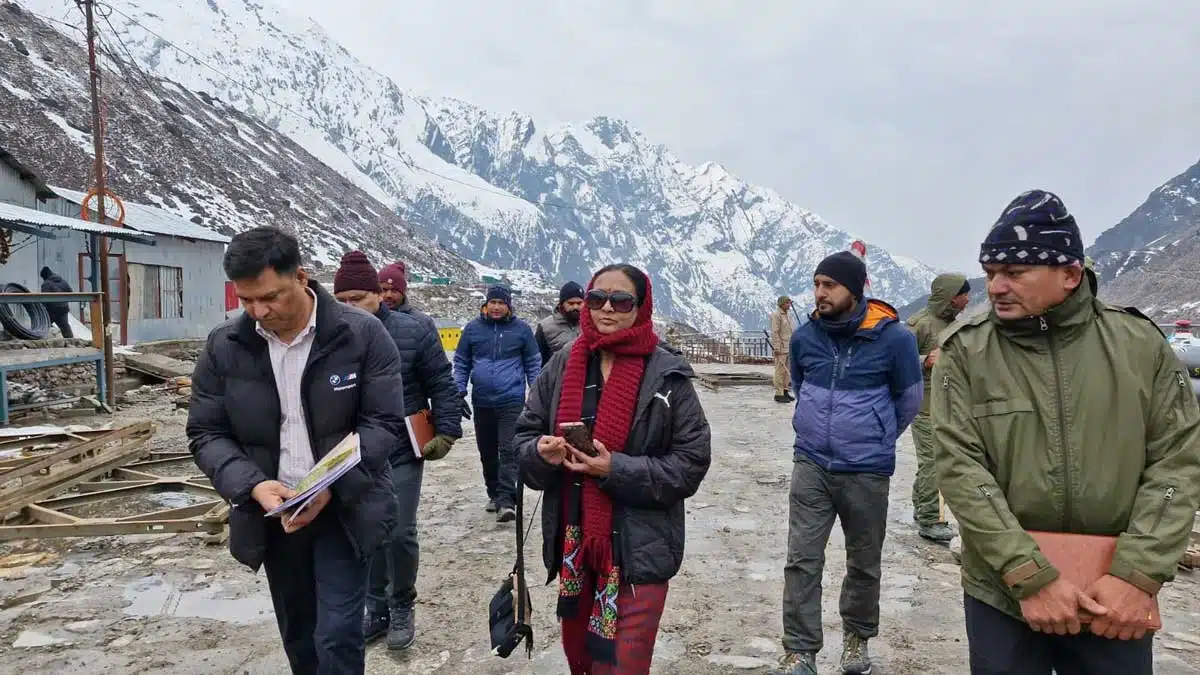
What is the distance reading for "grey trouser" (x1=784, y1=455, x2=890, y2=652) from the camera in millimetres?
3480

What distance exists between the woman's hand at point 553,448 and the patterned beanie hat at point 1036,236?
142cm

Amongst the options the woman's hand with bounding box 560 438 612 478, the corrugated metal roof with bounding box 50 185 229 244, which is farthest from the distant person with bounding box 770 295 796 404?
the corrugated metal roof with bounding box 50 185 229 244

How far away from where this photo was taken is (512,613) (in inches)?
111

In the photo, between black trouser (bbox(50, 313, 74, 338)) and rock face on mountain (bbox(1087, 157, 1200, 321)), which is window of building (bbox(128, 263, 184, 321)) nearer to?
black trouser (bbox(50, 313, 74, 338))

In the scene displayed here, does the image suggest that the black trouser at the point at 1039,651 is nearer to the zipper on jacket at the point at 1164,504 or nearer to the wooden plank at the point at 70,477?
the zipper on jacket at the point at 1164,504

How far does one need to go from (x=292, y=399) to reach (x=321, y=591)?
72 centimetres

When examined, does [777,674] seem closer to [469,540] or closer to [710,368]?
[469,540]

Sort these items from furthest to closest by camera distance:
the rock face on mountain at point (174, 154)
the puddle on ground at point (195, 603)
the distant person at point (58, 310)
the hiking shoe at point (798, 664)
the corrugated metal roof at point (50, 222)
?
the rock face on mountain at point (174, 154), the distant person at point (58, 310), the corrugated metal roof at point (50, 222), the puddle on ground at point (195, 603), the hiking shoe at point (798, 664)

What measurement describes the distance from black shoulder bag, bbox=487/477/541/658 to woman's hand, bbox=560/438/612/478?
316 millimetres

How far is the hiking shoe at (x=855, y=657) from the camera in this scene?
3.52 meters

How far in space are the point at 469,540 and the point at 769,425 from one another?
268 inches

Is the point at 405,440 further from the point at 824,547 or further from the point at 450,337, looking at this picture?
the point at 450,337

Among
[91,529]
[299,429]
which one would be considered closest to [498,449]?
[91,529]

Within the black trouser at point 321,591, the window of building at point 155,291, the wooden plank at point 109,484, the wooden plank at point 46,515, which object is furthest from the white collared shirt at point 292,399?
the window of building at point 155,291
